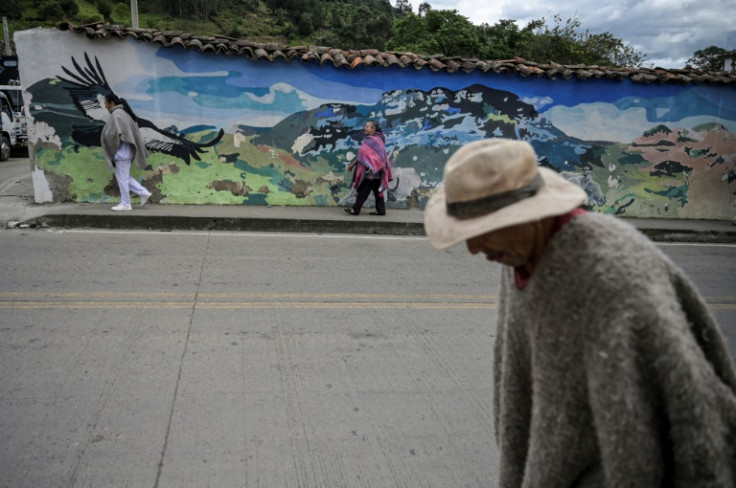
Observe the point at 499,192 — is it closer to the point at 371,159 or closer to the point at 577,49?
the point at 371,159

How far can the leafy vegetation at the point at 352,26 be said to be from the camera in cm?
3188

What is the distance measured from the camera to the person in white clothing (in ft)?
33.7

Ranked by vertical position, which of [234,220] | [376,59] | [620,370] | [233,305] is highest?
[376,59]

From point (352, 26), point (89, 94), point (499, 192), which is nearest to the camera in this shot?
point (499, 192)

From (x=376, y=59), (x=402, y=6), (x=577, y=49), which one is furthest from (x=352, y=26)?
(x=376, y=59)

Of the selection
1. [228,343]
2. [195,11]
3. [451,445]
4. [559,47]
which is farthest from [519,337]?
[195,11]

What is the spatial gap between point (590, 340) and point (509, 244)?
0.30 m

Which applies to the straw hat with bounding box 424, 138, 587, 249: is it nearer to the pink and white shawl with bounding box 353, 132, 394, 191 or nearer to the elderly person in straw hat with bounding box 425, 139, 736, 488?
the elderly person in straw hat with bounding box 425, 139, 736, 488

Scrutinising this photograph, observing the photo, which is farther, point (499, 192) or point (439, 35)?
point (439, 35)

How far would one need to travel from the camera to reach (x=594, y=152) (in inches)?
515

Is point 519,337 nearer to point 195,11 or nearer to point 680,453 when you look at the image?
point 680,453

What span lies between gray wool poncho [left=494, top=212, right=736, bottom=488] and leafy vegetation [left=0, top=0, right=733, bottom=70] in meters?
31.5

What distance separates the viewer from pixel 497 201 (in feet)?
4.84

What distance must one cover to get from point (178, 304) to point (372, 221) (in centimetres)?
529
